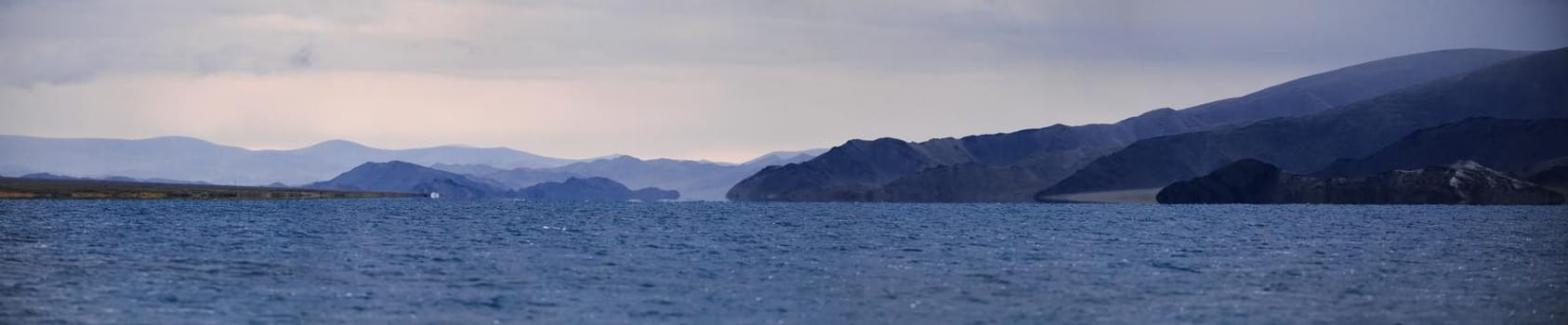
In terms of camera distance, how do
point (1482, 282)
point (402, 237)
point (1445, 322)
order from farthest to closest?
point (402, 237) → point (1482, 282) → point (1445, 322)

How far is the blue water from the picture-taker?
53.7 meters

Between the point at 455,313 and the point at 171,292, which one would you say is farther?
the point at 171,292

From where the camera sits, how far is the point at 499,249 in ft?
303

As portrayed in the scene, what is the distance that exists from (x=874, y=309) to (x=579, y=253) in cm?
3613

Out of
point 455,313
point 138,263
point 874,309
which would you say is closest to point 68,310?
point 455,313

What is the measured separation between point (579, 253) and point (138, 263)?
23.8m

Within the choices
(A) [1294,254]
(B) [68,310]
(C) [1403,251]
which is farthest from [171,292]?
(C) [1403,251]

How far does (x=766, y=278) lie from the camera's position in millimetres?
69500

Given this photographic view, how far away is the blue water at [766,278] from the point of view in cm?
5372

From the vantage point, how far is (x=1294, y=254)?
299 feet

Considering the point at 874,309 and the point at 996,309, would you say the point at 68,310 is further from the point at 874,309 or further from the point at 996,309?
the point at 996,309

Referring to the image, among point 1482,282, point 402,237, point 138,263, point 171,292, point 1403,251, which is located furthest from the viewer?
point 402,237

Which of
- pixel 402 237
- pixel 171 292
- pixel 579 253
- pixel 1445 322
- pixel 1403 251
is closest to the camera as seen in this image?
pixel 1445 322

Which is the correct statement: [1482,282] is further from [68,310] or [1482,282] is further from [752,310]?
[68,310]
